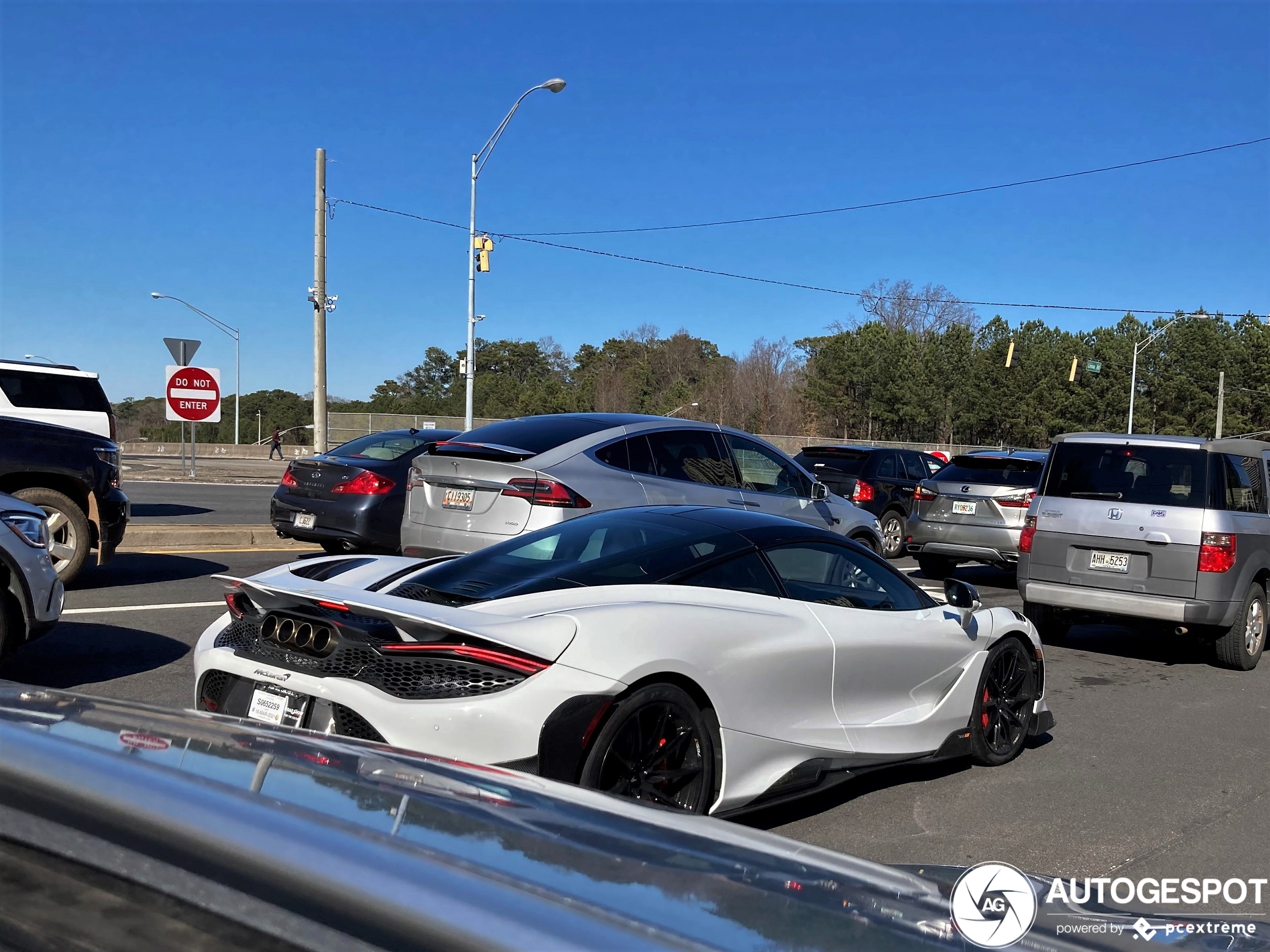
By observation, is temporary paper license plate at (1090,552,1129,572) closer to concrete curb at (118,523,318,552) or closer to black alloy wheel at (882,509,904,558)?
black alloy wheel at (882,509,904,558)

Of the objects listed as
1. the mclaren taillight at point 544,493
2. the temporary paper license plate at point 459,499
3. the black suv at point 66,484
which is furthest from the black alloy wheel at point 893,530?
the black suv at point 66,484

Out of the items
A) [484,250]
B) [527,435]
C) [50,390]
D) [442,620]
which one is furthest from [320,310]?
[442,620]

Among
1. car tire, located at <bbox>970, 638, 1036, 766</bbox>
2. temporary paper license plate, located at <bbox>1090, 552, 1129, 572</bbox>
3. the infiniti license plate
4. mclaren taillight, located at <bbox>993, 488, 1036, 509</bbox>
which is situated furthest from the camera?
mclaren taillight, located at <bbox>993, 488, 1036, 509</bbox>

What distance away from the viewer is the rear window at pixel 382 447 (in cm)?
1206

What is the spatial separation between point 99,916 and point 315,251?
27138mm

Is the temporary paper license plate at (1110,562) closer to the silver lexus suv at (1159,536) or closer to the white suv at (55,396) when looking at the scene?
the silver lexus suv at (1159,536)

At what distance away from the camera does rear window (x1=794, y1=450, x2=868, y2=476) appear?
17.7m

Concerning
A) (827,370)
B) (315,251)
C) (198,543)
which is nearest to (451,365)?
(827,370)

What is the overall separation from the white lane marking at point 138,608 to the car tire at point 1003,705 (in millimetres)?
5918

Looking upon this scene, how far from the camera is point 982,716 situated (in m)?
5.74

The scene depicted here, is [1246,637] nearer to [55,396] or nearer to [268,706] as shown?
[268,706]

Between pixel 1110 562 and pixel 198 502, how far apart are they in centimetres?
1567

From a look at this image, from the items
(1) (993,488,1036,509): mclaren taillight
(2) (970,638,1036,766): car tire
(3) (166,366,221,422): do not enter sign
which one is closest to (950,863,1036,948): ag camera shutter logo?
(2) (970,638,1036,766): car tire

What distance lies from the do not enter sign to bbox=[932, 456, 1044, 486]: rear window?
49.8ft
